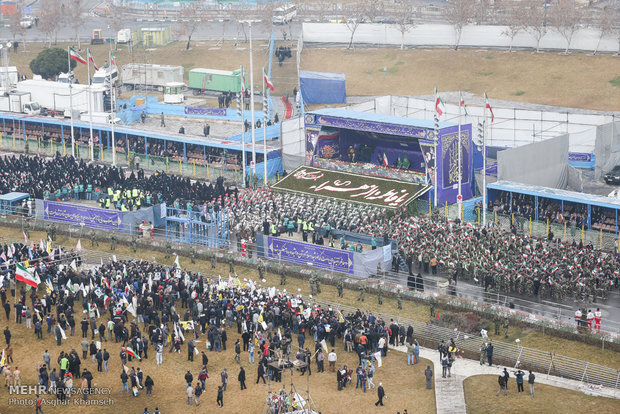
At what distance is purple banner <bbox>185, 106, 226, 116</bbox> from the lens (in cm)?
8875

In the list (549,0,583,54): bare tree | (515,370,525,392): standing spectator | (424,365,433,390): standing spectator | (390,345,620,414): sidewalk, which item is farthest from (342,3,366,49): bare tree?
(515,370,525,392): standing spectator

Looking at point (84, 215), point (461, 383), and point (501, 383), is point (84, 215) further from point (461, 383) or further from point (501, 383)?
point (501, 383)

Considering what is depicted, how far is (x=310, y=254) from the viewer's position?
5453 cm

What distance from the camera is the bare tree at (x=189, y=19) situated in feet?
409

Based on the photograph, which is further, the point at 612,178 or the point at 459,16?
the point at 459,16

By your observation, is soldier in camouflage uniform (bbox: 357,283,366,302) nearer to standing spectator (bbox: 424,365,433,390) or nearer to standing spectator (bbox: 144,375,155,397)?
standing spectator (bbox: 424,365,433,390)

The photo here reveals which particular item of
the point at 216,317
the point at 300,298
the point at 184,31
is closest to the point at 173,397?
the point at 216,317

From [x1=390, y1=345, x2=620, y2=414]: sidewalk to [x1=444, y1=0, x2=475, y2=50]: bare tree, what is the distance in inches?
2687

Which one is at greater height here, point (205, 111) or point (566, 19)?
point (566, 19)

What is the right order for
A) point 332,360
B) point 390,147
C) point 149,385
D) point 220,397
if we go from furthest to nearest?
point 390,147
point 332,360
point 149,385
point 220,397

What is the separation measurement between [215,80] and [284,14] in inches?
1199

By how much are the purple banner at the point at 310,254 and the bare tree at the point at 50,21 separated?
76.8 meters

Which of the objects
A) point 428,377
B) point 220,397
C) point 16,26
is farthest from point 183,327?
point 16,26

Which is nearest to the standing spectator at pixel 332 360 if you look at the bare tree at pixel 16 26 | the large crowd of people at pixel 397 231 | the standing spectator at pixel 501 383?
the standing spectator at pixel 501 383
